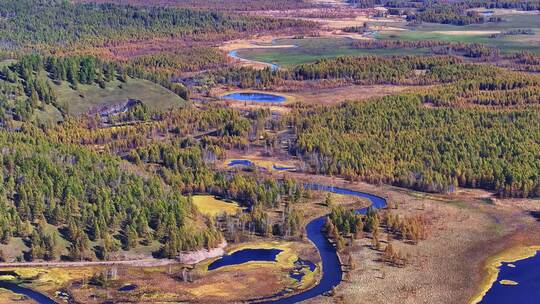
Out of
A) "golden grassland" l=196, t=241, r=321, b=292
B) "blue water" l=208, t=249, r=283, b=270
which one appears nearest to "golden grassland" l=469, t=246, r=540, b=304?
"golden grassland" l=196, t=241, r=321, b=292

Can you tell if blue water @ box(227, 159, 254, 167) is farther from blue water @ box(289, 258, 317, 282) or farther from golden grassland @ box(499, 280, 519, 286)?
golden grassland @ box(499, 280, 519, 286)

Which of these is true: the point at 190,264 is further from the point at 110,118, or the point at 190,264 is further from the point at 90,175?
the point at 110,118

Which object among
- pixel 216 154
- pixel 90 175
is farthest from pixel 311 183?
pixel 90 175

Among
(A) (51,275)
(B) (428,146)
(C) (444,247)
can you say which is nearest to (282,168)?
(B) (428,146)

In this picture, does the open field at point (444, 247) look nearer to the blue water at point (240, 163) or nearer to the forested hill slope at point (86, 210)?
the blue water at point (240, 163)

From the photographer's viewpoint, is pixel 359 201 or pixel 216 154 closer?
pixel 359 201
